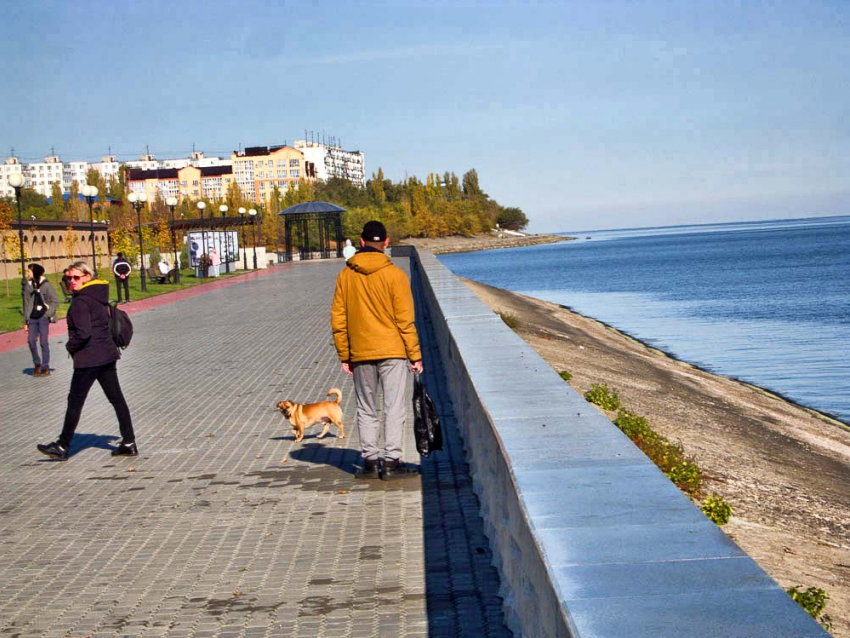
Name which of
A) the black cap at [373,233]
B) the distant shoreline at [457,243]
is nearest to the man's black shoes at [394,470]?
the black cap at [373,233]

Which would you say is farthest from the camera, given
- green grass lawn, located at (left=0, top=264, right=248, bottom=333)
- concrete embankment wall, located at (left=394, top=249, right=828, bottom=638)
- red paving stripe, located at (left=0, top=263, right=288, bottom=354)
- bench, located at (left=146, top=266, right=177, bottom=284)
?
bench, located at (left=146, top=266, right=177, bottom=284)

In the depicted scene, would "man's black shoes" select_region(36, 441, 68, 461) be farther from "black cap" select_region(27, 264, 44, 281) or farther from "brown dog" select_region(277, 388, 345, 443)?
"black cap" select_region(27, 264, 44, 281)

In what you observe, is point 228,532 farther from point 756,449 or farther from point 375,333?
point 756,449

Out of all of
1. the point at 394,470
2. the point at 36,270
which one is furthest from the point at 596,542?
the point at 36,270

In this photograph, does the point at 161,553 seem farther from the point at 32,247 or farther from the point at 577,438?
the point at 32,247

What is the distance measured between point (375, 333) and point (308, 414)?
1.93 meters

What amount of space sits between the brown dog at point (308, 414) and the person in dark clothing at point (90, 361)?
139 cm

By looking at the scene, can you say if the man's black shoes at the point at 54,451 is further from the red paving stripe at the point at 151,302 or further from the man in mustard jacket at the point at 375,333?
the red paving stripe at the point at 151,302

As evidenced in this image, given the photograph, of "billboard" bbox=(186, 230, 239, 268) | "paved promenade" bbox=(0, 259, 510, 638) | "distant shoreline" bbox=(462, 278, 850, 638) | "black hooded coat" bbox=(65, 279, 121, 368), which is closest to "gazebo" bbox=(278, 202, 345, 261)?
"billboard" bbox=(186, 230, 239, 268)

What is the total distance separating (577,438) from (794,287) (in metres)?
53.7

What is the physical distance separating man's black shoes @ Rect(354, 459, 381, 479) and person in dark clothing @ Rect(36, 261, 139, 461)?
7.71 ft

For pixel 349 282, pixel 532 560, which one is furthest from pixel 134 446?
pixel 532 560

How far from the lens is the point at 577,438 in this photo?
4.88 meters

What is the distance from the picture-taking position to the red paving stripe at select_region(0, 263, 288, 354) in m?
21.5
